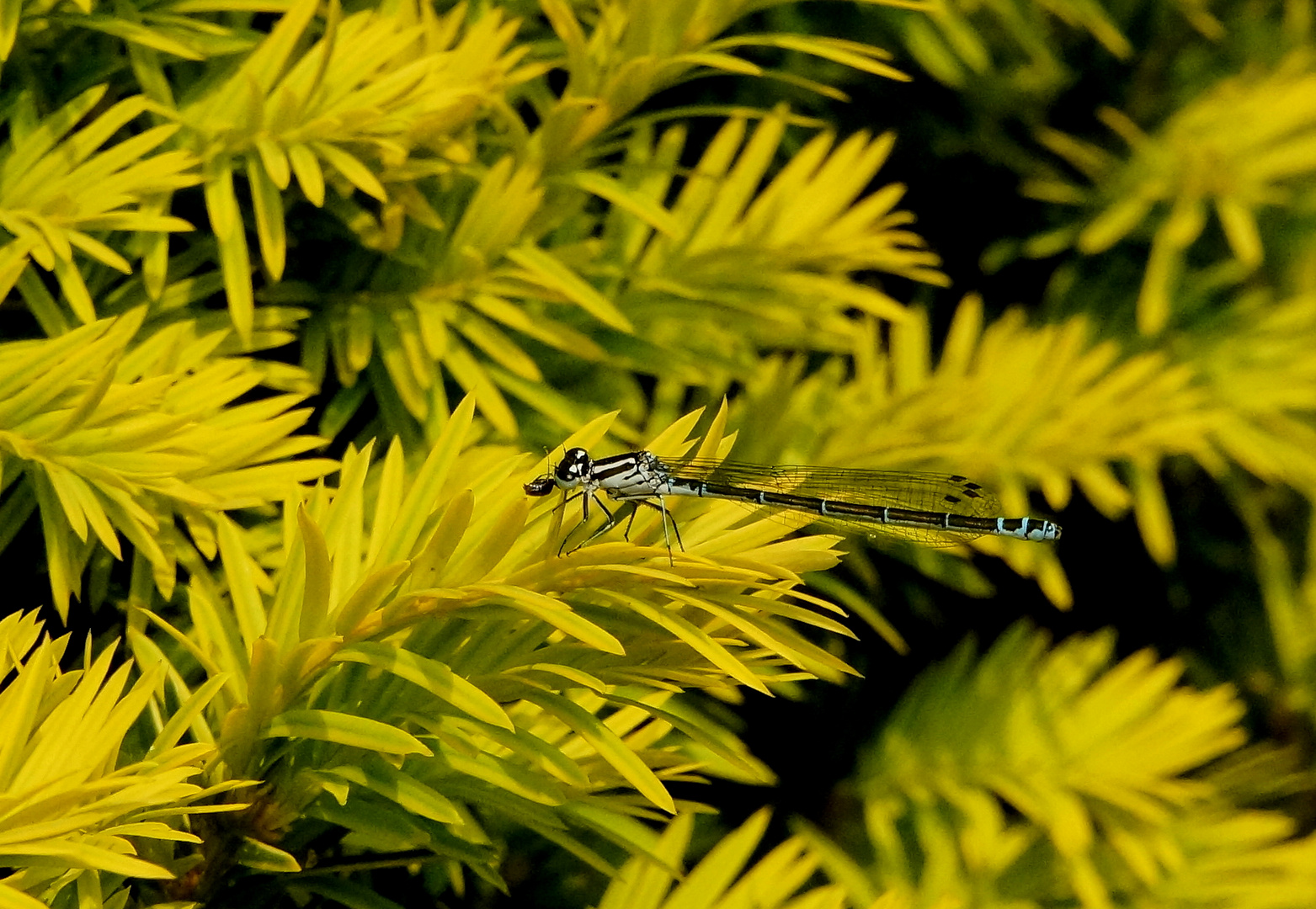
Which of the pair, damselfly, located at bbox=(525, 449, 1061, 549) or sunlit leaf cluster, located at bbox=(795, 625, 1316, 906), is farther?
sunlit leaf cluster, located at bbox=(795, 625, 1316, 906)

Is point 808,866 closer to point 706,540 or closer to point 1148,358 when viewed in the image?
point 706,540

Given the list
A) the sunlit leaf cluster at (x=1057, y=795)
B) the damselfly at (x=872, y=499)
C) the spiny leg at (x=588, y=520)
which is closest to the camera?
the spiny leg at (x=588, y=520)

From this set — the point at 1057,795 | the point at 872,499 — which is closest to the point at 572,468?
the point at 872,499

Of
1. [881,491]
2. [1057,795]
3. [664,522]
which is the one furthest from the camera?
[1057,795]

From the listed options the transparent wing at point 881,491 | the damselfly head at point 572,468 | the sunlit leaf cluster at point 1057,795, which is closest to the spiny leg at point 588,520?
the damselfly head at point 572,468

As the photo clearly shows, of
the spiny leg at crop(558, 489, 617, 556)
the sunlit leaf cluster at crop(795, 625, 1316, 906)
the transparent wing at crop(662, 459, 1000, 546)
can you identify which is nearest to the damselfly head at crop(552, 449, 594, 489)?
the spiny leg at crop(558, 489, 617, 556)

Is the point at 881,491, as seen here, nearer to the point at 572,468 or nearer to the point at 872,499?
the point at 872,499

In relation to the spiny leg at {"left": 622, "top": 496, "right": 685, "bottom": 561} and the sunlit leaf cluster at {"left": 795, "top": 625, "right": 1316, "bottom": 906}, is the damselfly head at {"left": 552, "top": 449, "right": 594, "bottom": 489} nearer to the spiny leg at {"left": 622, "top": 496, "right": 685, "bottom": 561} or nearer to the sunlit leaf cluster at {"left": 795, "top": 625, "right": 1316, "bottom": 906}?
the spiny leg at {"left": 622, "top": 496, "right": 685, "bottom": 561}

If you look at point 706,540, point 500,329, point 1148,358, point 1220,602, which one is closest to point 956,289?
point 1148,358

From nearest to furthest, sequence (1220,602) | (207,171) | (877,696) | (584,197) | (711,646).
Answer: (711,646), (207,171), (584,197), (877,696), (1220,602)

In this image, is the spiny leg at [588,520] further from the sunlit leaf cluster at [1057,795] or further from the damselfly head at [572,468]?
the sunlit leaf cluster at [1057,795]

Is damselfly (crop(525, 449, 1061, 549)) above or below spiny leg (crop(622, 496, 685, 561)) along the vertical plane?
above
